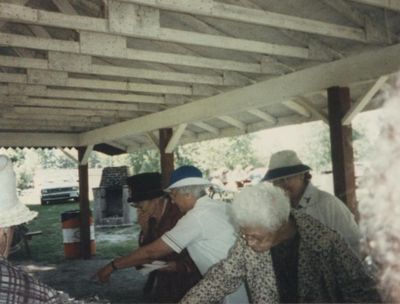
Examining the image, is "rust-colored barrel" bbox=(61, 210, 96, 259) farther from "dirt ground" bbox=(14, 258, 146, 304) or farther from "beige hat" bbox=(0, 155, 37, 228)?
"beige hat" bbox=(0, 155, 37, 228)

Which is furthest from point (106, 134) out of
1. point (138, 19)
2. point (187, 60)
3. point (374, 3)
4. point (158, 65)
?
point (374, 3)

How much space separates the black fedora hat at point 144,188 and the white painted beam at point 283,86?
1935 millimetres

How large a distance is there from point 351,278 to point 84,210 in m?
8.97

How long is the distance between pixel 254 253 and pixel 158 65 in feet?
11.4

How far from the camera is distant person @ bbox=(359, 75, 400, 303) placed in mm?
698

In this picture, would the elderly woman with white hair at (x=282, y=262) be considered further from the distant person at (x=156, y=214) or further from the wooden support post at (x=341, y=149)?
the wooden support post at (x=341, y=149)

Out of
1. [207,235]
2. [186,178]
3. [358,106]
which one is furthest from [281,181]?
[358,106]

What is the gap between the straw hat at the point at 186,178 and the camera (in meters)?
3.51

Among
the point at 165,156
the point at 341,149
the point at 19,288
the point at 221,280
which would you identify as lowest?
the point at 221,280

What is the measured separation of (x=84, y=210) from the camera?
10.6m

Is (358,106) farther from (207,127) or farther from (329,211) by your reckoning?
(207,127)

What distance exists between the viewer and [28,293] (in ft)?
6.91

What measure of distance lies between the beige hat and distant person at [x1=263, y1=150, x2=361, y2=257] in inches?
79.3

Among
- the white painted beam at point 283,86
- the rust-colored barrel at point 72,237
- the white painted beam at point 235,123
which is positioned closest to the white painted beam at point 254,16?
the white painted beam at point 283,86
